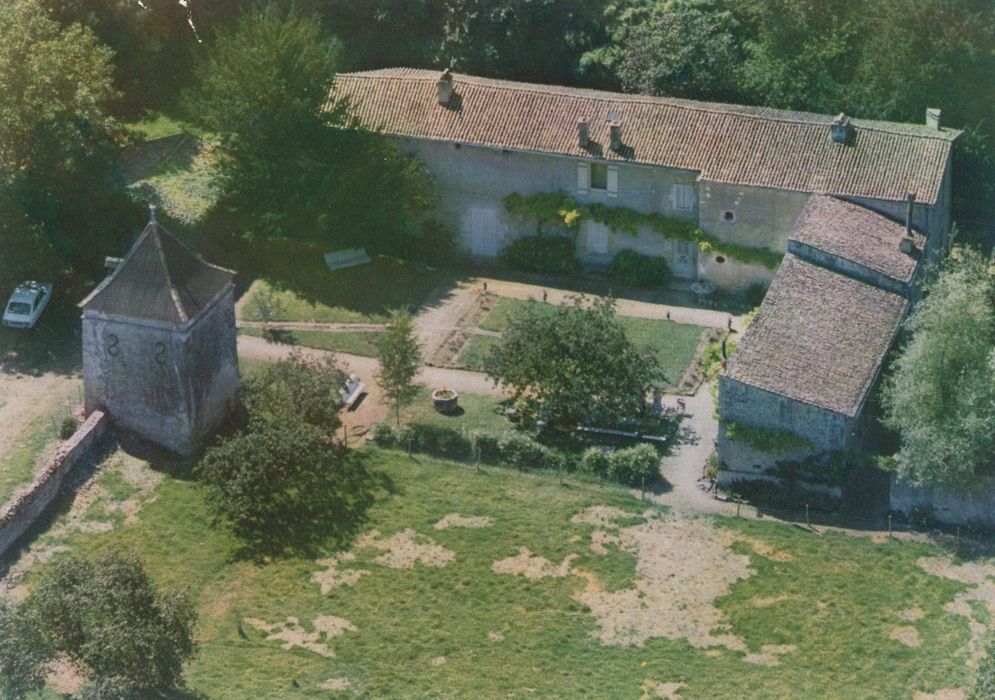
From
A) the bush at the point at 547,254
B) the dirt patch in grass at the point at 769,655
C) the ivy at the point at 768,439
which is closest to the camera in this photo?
the dirt patch in grass at the point at 769,655

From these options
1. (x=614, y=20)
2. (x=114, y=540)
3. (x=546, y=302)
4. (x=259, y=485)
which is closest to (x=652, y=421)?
(x=546, y=302)

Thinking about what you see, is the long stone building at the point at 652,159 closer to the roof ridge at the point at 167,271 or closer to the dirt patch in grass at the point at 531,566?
the roof ridge at the point at 167,271

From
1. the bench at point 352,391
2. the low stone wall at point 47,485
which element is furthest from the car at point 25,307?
the bench at point 352,391

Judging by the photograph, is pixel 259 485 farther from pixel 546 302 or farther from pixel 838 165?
pixel 838 165

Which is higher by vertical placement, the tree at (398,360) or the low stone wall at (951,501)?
the tree at (398,360)

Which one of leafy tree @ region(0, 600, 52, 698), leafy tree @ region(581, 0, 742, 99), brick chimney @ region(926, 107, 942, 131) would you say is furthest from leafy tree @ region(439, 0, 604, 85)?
leafy tree @ region(0, 600, 52, 698)

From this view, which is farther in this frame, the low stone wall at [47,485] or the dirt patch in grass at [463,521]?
the dirt patch in grass at [463,521]
